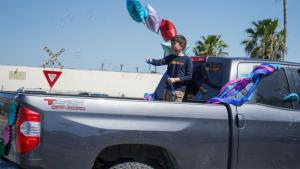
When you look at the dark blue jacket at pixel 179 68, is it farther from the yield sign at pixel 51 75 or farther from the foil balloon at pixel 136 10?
the yield sign at pixel 51 75

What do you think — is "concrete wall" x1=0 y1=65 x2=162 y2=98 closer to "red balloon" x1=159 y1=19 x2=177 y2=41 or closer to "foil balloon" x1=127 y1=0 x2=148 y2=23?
"foil balloon" x1=127 y1=0 x2=148 y2=23

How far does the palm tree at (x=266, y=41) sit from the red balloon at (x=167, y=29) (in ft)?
80.7

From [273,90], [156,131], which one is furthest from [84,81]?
[156,131]

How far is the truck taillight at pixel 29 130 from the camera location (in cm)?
352

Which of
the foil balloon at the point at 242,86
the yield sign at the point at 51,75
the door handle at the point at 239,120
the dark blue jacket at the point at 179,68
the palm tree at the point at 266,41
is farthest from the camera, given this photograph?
the palm tree at the point at 266,41

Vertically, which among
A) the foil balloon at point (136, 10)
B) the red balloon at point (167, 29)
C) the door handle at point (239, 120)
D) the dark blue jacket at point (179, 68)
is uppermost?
the foil balloon at point (136, 10)

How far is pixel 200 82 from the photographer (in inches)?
212

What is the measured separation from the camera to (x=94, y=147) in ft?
12.1

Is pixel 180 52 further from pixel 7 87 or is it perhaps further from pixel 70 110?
pixel 7 87

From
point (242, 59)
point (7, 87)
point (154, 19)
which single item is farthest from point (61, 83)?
point (242, 59)

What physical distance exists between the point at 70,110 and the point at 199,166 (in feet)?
4.44

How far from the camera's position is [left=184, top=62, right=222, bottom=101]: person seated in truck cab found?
17.1 ft

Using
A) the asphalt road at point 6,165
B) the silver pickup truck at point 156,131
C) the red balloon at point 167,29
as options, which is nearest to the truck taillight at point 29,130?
the silver pickup truck at point 156,131

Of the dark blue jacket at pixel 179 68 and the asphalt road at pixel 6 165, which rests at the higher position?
the dark blue jacket at pixel 179 68
